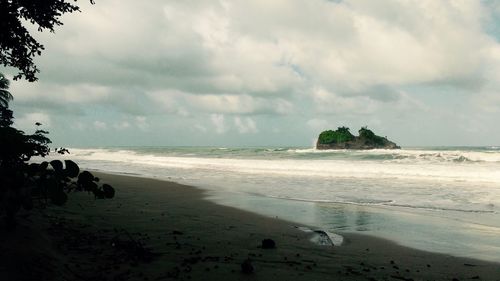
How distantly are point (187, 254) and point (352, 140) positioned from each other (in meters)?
82.1

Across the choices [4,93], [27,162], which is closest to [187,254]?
[27,162]

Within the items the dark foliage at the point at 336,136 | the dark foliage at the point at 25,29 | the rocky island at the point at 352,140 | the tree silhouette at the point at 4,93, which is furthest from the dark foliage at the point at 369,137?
the dark foliage at the point at 25,29

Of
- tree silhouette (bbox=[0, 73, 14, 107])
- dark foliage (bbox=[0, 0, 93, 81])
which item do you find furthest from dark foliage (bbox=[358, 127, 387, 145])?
dark foliage (bbox=[0, 0, 93, 81])

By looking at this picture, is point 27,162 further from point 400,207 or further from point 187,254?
point 400,207

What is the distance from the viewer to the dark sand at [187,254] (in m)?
5.41

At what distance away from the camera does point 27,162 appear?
6.79 metres

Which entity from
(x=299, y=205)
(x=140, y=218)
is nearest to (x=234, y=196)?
(x=299, y=205)

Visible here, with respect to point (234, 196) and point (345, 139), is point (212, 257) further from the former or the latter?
point (345, 139)

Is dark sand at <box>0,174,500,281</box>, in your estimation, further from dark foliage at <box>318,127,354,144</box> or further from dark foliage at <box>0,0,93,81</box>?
dark foliage at <box>318,127,354,144</box>

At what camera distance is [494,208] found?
14773 mm

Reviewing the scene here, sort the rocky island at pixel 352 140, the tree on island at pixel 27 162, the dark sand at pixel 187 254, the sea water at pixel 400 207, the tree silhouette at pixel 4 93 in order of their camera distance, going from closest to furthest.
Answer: the tree on island at pixel 27 162, the dark sand at pixel 187 254, the sea water at pixel 400 207, the tree silhouette at pixel 4 93, the rocky island at pixel 352 140

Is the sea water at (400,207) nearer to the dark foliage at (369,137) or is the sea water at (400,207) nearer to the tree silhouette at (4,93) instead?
the tree silhouette at (4,93)

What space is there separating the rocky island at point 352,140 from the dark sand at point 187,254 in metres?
77.7

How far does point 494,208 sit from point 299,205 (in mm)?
7263
